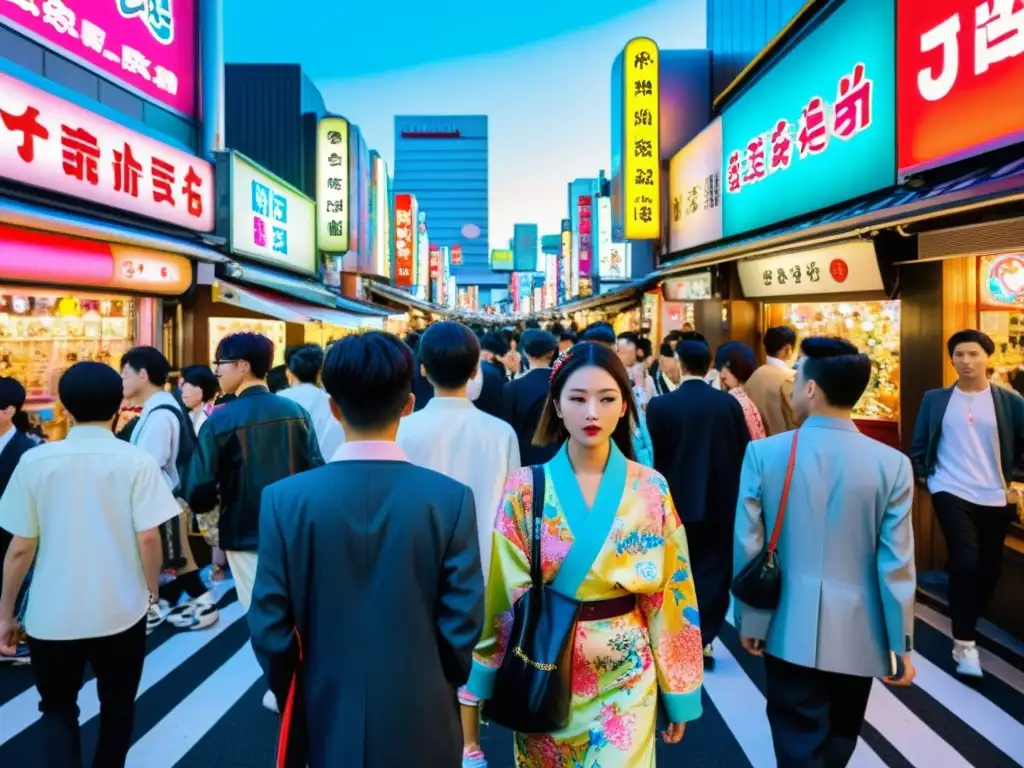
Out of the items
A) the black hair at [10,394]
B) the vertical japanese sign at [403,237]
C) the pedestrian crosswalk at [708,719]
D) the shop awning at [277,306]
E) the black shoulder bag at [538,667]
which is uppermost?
the vertical japanese sign at [403,237]

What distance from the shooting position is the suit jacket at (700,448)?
5180 millimetres

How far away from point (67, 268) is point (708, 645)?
7613 mm

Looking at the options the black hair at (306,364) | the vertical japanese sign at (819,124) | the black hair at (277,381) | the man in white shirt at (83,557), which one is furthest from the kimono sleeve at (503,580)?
the vertical japanese sign at (819,124)

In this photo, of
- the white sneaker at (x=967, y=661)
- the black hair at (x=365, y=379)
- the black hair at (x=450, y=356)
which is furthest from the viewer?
the white sneaker at (x=967, y=661)

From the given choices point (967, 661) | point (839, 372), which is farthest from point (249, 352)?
point (967, 661)

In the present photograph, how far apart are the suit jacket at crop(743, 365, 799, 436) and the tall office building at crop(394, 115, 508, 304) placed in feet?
609

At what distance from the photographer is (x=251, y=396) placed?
173 inches

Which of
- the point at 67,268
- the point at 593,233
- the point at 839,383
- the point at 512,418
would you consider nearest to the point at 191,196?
the point at 67,268

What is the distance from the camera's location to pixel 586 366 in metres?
2.69

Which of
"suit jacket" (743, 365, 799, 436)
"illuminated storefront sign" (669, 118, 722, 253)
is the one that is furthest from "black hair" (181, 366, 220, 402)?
"illuminated storefront sign" (669, 118, 722, 253)

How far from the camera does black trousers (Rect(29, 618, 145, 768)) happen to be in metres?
3.18

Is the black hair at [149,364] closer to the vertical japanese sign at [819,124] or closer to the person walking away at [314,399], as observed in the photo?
the person walking away at [314,399]

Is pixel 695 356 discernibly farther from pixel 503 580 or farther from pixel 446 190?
pixel 446 190

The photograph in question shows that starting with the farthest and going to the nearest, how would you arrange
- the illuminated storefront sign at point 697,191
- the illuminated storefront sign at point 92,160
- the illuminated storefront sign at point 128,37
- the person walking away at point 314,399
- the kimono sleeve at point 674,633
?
the illuminated storefront sign at point 697,191
the illuminated storefront sign at point 128,37
the illuminated storefront sign at point 92,160
the person walking away at point 314,399
the kimono sleeve at point 674,633
